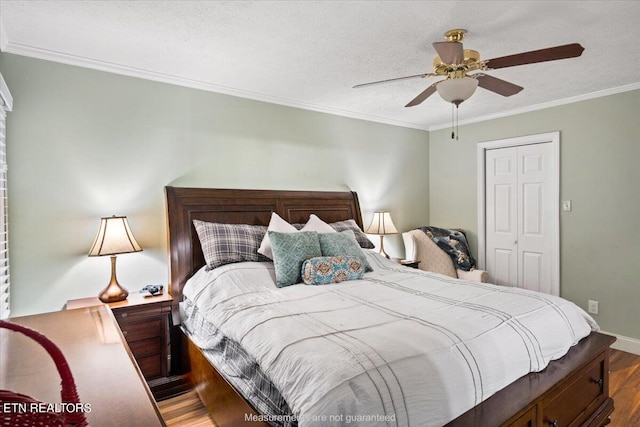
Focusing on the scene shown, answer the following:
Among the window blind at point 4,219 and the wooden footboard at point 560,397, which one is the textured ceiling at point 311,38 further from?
the wooden footboard at point 560,397

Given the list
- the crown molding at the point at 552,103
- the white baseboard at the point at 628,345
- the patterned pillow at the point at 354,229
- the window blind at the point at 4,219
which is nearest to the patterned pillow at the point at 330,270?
the patterned pillow at the point at 354,229

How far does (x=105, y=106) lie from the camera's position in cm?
272

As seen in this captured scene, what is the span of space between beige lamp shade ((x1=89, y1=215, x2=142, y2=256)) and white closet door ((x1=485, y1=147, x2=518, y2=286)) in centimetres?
389

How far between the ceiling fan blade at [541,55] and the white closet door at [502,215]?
241 centimetres

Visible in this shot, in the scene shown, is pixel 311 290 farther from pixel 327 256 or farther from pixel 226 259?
pixel 226 259

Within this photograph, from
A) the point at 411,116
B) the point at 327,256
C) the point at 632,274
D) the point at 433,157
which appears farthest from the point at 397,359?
the point at 433,157

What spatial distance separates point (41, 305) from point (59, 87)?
5.07ft

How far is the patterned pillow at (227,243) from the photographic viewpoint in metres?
2.77

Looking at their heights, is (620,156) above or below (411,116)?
below

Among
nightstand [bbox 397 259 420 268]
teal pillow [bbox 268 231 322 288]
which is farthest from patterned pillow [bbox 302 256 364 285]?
nightstand [bbox 397 259 420 268]

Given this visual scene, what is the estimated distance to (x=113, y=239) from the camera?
8.27 ft

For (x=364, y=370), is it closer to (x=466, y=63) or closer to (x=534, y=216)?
(x=466, y=63)

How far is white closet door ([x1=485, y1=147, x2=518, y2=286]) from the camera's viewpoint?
420cm

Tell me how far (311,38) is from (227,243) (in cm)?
161
